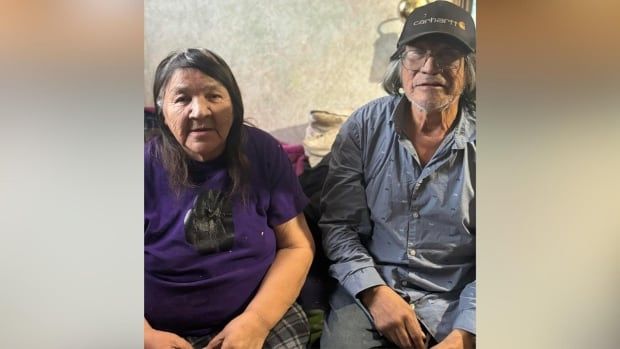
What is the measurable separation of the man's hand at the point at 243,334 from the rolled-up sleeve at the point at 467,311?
1.94 ft

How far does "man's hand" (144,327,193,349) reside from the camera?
1.57m

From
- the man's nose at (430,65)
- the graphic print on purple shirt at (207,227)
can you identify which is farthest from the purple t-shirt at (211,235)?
the man's nose at (430,65)

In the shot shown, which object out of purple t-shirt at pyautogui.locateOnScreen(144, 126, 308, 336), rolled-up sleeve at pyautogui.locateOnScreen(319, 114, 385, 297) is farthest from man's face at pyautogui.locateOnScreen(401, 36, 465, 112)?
purple t-shirt at pyautogui.locateOnScreen(144, 126, 308, 336)

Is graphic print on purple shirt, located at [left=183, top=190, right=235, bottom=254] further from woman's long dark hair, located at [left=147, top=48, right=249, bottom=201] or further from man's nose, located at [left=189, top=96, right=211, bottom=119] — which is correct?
man's nose, located at [left=189, top=96, right=211, bottom=119]

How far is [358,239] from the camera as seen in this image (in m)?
1.62

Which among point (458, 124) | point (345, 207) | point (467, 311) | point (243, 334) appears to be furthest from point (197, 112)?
point (467, 311)

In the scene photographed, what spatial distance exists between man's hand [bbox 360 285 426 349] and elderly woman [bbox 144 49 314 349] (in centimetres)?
22

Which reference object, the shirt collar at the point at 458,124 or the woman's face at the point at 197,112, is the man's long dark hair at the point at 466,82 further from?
the woman's face at the point at 197,112

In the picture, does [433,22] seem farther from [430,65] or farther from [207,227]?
[207,227]

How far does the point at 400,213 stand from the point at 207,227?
0.59 meters

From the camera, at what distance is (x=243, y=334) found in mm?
1570

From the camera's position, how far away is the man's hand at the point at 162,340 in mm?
1571
